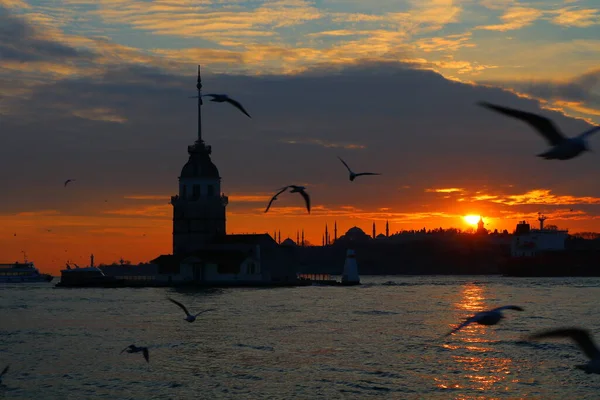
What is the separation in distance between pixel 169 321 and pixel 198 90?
72418 millimetres

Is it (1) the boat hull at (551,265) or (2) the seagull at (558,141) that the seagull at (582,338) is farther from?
(1) the boat hull at (551,265)

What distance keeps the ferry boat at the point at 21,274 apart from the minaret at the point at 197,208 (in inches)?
2876

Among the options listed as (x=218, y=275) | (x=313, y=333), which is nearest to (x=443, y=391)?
(x=313, y=333)

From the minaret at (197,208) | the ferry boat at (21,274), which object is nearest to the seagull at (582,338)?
the minaret at (197,208)

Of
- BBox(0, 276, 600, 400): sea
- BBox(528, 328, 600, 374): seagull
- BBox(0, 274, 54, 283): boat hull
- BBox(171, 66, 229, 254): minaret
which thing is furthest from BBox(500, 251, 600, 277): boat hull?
BBox(528, 328, 600, 374): seagull

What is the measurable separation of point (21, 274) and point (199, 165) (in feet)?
261

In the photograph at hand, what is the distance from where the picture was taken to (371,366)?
124ft

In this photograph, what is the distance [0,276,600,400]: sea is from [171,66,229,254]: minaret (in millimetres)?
44467

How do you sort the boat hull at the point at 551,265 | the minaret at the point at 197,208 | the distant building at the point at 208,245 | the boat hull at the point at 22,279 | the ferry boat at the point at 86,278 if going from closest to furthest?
the distant building at the point at 208,245 < the minaret at the point at 197,208 < the ferry boat at the point at 86,278 < the boat hull at the point at 22,279 < the boat hull at the point at 551,265

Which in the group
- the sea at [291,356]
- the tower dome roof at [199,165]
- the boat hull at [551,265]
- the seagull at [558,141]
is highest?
the tower dome roof at [199,165]

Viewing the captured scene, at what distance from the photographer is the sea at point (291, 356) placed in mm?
33062

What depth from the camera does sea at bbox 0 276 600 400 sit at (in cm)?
3306

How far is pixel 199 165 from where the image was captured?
116 meters

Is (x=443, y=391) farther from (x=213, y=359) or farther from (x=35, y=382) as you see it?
(x=35, y=382)
